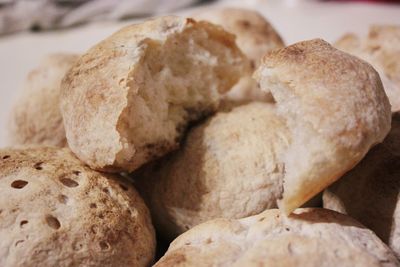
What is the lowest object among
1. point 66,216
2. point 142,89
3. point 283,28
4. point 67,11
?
point 283,28

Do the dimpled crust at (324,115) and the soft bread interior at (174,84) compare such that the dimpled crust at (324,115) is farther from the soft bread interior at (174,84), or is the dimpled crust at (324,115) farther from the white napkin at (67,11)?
the white napkin at (67,11)

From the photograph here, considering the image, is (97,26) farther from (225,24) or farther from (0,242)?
(0,242)

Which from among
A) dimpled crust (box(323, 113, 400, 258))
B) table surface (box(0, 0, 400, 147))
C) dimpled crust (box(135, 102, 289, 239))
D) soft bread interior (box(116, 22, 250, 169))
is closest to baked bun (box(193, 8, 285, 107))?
soft bread interior (box(116, 22, 250, 169))

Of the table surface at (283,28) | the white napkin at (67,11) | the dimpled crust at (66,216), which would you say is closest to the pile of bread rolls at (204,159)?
the dimpled crust at (66,216)

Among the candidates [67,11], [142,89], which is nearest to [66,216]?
[142,89]

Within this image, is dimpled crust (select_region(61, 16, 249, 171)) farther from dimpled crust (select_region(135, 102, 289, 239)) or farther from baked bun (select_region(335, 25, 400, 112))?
baked bun (select_region(335, 25, 400, 112))

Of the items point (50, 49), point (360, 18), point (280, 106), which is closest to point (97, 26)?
point (50, 49)

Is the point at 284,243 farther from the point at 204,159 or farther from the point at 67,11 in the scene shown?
the point at 67,11
